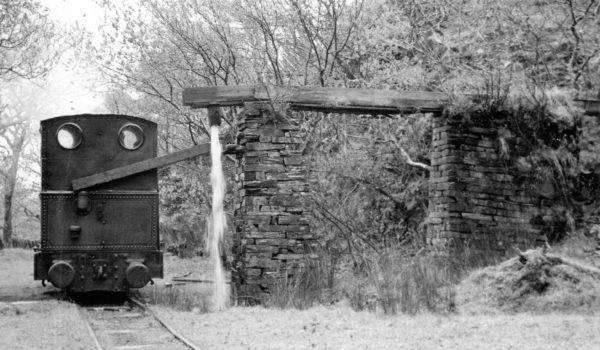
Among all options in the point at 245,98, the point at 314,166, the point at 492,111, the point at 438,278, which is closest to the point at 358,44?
the point at 314,166

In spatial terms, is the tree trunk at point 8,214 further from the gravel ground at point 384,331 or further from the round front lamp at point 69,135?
the gravel ground at point 384,331

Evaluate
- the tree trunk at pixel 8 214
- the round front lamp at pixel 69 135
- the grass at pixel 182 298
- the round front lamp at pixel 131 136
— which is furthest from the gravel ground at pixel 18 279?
the tree trunk at pixel 8 214

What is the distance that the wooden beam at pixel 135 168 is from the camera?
10734 mm

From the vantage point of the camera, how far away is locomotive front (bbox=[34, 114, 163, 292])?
10609mm

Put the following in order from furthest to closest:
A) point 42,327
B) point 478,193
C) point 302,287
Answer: point 478,193 < point 302,287 < point 42,327

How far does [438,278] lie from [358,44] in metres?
6.83

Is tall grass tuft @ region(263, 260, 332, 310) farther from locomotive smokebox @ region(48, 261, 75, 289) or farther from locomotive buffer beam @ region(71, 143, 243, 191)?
locomotive smokebox @ region(48, 261, 75, 289)

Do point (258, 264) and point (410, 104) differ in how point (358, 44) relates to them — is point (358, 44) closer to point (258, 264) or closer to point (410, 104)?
point (410, 104)

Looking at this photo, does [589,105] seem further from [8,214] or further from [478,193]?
[8,214]

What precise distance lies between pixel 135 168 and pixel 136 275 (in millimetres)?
1658

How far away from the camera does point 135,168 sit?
1091cm

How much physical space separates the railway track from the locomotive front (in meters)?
0.53

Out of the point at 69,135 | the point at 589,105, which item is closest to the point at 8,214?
the point at 69,135

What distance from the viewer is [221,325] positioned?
8.30 meters
